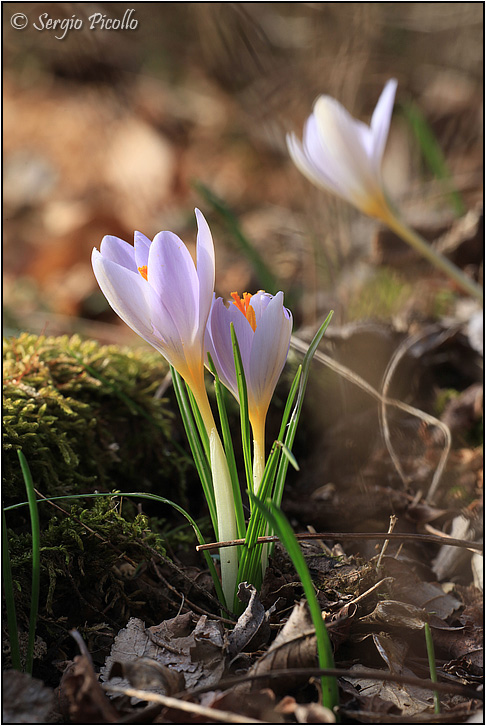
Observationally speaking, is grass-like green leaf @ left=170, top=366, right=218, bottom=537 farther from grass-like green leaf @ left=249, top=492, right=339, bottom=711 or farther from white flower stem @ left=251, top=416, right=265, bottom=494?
grass-like green leaf @ left=249, top=492, right=339, bottom=711

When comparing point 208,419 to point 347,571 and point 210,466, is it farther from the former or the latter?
point 347,571

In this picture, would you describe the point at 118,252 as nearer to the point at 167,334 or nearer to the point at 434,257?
the point at 167,334

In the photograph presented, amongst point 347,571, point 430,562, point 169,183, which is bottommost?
point 430,562

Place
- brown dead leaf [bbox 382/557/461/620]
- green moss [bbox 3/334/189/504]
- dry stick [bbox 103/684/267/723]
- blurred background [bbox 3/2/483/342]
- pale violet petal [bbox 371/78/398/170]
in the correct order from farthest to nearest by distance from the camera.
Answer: blurred background [bbox 3/2/483/342] → pale violet petal [bbox 371/78/398/170] → green moss [bbox 3/334/189/504] → brown dead leaf [bbox 382/557/461/620] → dry stick [bbox 103/684/267/723]

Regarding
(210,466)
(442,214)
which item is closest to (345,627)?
(210,466)

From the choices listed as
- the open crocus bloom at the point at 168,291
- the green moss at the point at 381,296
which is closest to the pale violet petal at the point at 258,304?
the open crocus bloom at the point at 168,291

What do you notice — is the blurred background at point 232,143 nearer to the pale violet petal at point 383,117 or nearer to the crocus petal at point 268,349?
the pale violet petal at point 383,117

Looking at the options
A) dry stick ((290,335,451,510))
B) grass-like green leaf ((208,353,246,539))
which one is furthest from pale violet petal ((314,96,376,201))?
grass-like green leaf ((208,353,246,539))
